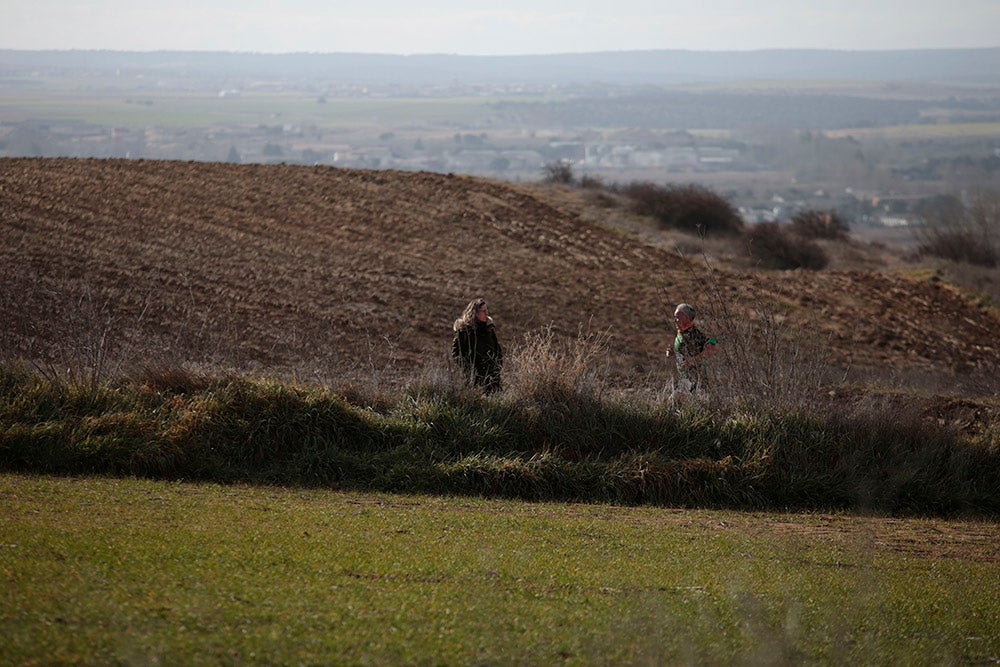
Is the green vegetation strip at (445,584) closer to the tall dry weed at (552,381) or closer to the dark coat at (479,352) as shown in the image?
the tall dry weed at (552,381)

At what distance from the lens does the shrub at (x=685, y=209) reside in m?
42.7

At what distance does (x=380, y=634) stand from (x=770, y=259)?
35646 mm

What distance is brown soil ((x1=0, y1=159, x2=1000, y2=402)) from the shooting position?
58.1 feet

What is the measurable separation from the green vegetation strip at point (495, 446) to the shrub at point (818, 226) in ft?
120

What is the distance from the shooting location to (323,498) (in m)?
9.50

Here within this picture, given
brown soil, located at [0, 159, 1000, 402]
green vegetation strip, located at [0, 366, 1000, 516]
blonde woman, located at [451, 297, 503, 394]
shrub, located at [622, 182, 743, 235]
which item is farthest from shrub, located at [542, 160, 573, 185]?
green vegetation strip, located at [0, 366, 1000, 516]

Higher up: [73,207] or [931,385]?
[73,207]

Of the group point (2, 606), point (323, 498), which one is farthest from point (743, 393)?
point (2, 606)

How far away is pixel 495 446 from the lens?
11180 mm

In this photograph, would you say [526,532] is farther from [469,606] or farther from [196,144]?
[196,144]

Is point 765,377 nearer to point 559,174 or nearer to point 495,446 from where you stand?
point 495,446

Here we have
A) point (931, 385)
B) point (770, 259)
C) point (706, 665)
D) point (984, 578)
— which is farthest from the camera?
point (770, 259)

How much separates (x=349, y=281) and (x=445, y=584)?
700 inches

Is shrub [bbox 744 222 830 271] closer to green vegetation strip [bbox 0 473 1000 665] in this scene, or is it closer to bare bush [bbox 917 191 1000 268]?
bare bush [bbox 917 191 1000 268]
